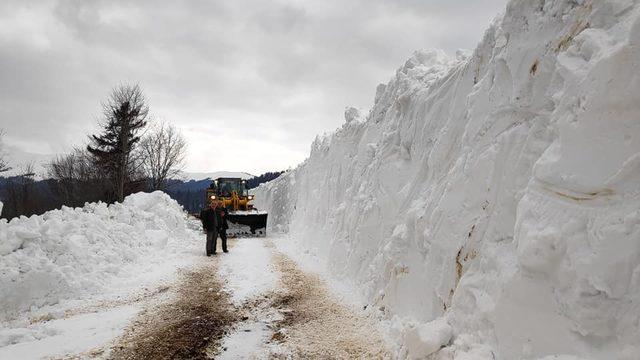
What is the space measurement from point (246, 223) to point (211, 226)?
804 cm

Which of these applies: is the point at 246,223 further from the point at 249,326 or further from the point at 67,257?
the point at 249,326

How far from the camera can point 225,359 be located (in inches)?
202

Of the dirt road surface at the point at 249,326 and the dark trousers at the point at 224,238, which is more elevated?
the dark trousers at the point at 224,238

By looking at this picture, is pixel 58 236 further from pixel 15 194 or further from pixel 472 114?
pixel 15 194

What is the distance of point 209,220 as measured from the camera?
1418cm

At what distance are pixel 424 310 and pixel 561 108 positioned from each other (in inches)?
127

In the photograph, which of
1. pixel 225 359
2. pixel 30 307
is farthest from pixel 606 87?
pixel 30 307

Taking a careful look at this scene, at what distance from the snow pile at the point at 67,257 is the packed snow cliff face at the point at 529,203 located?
569cm

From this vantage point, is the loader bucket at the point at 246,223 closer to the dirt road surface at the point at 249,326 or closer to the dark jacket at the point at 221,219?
the dark jacket at the point at 221,219

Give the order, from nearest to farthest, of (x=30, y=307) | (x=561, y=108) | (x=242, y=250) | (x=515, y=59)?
(x=561, y=108) → (x=515, y=59) → (x=30, y=307) → (x=242, y=250)

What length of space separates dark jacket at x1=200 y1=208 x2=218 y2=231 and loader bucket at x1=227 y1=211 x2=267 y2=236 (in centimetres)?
723

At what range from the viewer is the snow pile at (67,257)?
7277 millimetres

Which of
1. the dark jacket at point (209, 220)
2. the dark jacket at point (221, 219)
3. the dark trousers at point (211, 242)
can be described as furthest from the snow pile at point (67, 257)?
the dark jacket at point (221, 219)

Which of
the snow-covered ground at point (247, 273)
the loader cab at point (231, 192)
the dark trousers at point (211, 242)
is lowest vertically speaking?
the snow-covered ground at point (247, 273)
